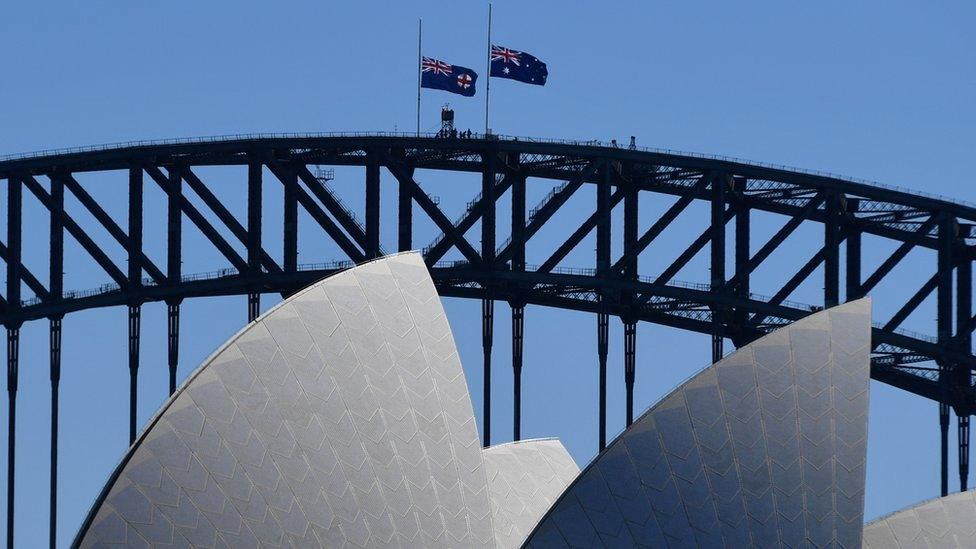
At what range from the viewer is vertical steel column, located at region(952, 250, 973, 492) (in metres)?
112

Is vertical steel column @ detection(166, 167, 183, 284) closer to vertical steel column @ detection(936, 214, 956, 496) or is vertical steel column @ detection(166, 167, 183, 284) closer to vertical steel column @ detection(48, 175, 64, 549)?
vertical steel column @ detection(48, 175, 64, 549)

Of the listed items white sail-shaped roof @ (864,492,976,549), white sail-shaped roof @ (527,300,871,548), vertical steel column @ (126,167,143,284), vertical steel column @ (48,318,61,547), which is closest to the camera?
white sail-shaped roof @ (527,300,871,548)

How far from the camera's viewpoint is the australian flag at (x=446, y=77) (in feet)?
373

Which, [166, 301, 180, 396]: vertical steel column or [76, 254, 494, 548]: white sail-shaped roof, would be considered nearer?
[76, 254, 494, 548]: white sail-shaped roof

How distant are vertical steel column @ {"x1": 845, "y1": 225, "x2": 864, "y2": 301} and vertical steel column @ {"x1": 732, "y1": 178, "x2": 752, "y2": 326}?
4.85 metres

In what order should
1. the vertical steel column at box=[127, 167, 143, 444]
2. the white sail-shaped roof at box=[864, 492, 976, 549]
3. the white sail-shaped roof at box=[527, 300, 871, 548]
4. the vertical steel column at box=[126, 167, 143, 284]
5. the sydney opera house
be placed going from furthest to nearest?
the vertical steel column at box=[126, 167, 143, 284]
the vertical steel column at box=[127, 167, 143, 444]
the white sail-shaped roof at box=[864, 492, 976, 549]
the white sail-shaped roof at box=[527, 300, 871, 548]
the sydney opera house

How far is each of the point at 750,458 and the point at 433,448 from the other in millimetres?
10033

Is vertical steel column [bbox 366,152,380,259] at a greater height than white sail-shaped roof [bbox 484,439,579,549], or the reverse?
vertical steel column [bbox 366,152,380,259]

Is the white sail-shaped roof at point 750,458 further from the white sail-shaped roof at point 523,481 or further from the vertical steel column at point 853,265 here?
the vertical steel column at point 853,265

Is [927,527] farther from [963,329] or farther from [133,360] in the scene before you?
[133,360]

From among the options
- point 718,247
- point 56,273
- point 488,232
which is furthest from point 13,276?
point 718,247

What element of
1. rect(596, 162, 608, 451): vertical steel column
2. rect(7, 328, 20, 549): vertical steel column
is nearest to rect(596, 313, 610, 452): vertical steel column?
rect(596, 162, 608, 451): vertical steel column

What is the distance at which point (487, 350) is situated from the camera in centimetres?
10819

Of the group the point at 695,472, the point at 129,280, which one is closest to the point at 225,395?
the point at 695,472
